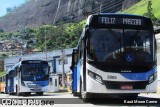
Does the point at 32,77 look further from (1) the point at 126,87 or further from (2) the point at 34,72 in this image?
(1) the point at 126,87

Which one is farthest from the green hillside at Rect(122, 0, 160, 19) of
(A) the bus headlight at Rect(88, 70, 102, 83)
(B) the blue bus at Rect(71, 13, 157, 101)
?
(A) the bus headlight at Rect(88, 70, 102, 83)

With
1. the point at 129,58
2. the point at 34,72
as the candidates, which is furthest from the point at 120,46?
the point at 34,72

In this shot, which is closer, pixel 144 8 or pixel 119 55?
pixel 119 55

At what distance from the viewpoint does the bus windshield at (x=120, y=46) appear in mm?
15461

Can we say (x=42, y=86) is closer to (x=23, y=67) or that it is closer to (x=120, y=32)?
(x=23, y=67)

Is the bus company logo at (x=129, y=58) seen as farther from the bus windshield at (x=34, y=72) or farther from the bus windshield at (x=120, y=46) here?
the bus windshield at (x=34, y=72)

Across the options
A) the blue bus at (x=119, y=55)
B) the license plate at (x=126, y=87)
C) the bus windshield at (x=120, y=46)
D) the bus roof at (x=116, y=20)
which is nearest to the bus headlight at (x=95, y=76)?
the blue bus at (x=119, y=55)

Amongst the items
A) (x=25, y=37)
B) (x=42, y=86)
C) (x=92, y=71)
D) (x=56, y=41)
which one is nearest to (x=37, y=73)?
(x=42, y=86)

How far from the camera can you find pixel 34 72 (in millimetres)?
31781

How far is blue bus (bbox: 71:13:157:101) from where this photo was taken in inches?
600

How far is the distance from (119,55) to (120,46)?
13.2 inches

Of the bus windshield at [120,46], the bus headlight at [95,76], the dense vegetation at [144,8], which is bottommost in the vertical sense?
the bus headlight at [95,76]

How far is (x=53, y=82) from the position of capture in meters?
51.0

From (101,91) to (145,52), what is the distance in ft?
7.03
